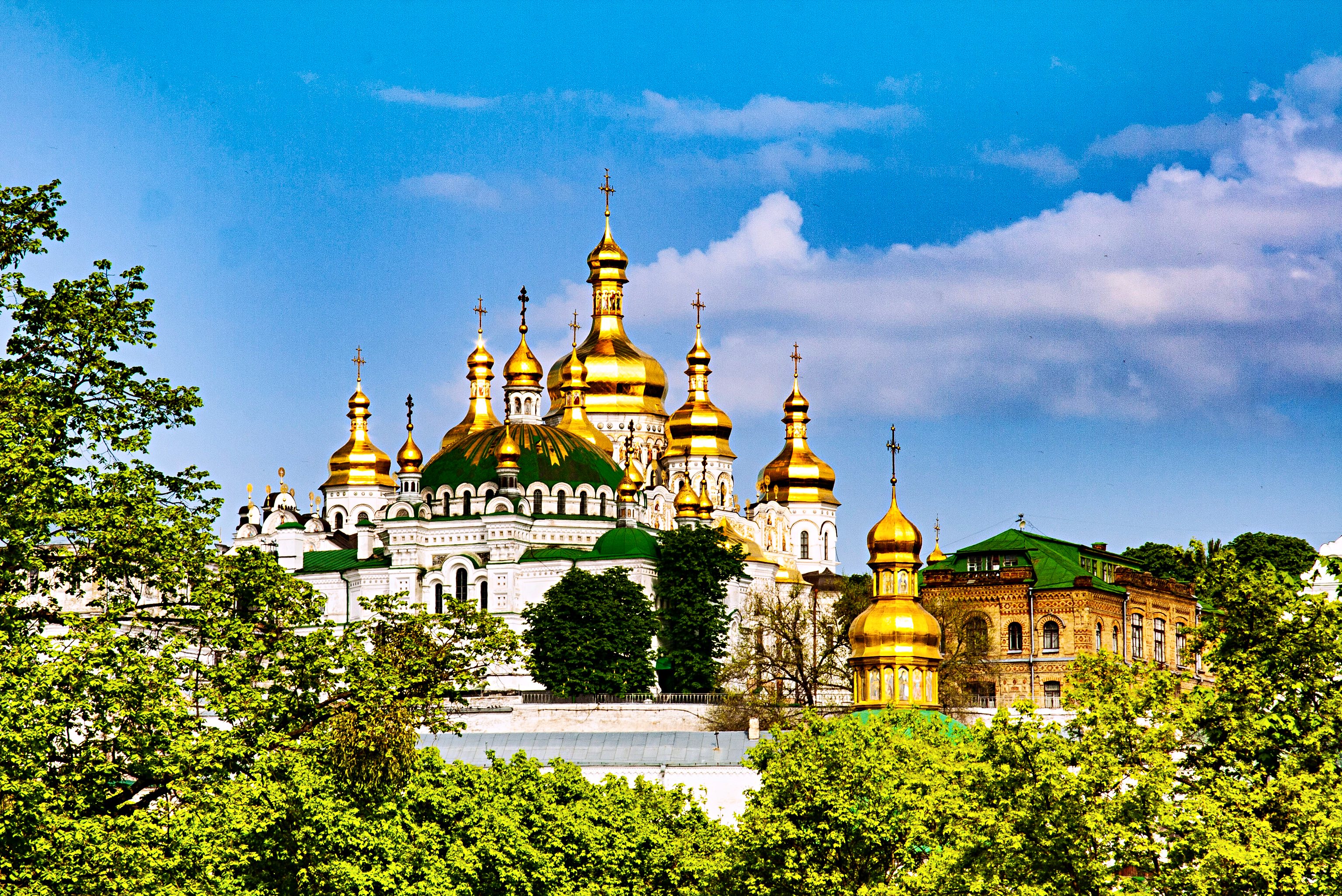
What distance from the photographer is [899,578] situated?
4772 centimetres

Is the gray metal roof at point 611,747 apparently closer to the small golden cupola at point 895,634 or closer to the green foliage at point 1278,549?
the small golden cupola at point 895,634

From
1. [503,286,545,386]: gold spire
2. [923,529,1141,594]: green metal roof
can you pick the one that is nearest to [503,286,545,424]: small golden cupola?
[503,286,545,386]: gold spire

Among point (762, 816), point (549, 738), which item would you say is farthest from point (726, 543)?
point (762, 816)

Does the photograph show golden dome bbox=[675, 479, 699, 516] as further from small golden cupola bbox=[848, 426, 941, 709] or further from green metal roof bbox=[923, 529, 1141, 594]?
small golden cupola bbox=[848, 426, 941, 709]

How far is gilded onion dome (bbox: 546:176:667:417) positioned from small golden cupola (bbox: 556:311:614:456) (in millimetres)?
604

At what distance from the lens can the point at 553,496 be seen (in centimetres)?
6812

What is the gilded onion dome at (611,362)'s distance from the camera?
86000 mm

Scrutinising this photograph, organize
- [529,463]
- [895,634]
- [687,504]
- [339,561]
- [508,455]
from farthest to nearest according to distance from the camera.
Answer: [687,504], [339,561], [529,463], [508,455], [895,634]

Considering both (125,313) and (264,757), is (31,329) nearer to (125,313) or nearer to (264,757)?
(125,313)

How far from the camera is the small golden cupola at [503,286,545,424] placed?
78625 mm

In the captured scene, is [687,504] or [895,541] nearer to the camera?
[895,541]

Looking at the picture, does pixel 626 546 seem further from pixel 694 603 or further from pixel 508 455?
pixel 508 455

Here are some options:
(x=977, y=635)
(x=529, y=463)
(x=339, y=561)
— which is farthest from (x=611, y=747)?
(x=339, y=561)

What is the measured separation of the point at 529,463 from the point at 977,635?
16374 mm
